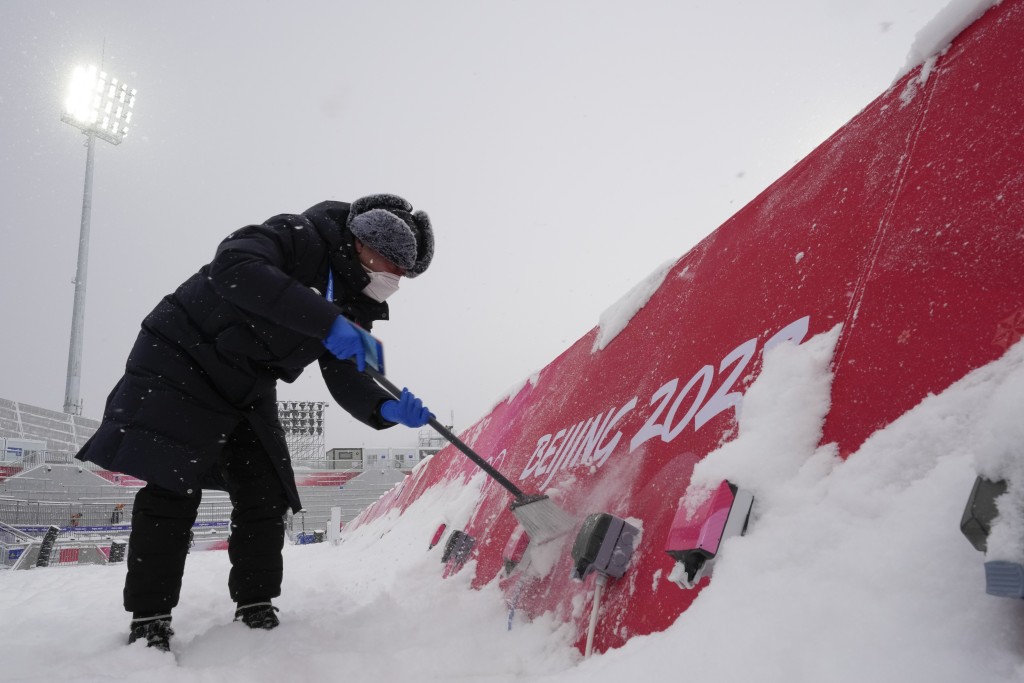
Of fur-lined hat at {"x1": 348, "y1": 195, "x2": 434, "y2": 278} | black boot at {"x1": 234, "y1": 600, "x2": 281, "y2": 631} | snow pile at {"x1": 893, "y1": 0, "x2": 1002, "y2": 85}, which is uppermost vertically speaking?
snow pile at {"x1": 893, "y1": 0, "x2": 1002, "y2": 85}

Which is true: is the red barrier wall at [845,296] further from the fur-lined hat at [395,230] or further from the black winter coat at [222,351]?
Result: the black winter coat at [222,351]

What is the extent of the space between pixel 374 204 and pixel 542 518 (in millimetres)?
1226

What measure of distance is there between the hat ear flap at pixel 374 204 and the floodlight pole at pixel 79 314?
23.2m

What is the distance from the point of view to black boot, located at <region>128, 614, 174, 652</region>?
1.60 metres

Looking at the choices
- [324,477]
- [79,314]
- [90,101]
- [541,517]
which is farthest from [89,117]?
[541,517]

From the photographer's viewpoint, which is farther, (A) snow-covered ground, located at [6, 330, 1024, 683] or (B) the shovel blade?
(B) the shovel blade

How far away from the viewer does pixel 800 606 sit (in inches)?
31.4

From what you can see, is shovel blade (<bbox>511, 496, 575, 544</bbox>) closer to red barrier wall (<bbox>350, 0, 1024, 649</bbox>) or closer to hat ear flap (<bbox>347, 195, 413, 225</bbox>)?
red barrier wall (<bbox>350, 0, 1024, 649</bbox>)

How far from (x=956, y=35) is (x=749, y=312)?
721mm

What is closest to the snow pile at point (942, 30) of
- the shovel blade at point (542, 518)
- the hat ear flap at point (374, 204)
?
the shovel blade at point (542, 518)

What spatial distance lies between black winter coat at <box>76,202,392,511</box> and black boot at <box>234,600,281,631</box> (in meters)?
0.35

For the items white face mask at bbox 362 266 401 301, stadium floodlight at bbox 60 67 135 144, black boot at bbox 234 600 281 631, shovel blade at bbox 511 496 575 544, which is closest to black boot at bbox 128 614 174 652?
black boot at bbox 234 600 281 631

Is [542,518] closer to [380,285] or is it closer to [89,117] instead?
[380,285]

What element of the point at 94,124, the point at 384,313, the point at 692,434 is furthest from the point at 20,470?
the point at 692,434
